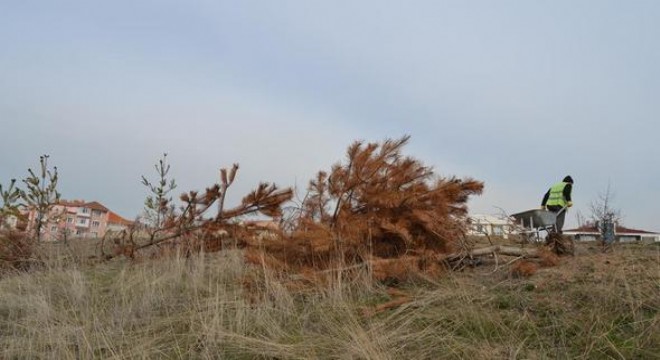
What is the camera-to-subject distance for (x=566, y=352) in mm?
2805

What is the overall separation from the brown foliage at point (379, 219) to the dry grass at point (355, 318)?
302 mm

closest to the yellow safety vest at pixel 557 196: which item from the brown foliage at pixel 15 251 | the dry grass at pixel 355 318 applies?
the dry grass at pixel 355 318

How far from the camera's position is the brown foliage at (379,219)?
182 inches

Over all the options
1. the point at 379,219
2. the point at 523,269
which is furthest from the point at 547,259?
the point at 379,219

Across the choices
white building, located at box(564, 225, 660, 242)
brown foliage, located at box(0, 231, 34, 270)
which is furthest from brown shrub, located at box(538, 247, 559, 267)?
brown foliage, located at box(0, 231, 34, 270)

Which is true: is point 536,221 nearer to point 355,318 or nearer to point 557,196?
point 557,196

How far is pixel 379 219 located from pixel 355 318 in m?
1.35

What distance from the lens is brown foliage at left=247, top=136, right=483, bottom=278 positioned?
4617 millimetres

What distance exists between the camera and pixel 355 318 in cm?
355

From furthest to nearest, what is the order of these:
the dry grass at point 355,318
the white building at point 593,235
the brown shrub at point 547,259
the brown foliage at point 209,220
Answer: the white building at point 593,235, the brown foliage at point 209,220, the brown shrub at point 547,259, the dry grass at point 355,318

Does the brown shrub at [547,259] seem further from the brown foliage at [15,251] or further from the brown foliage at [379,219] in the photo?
the brown foliage at [15,251]

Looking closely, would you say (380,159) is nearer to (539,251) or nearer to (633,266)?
(539,251)

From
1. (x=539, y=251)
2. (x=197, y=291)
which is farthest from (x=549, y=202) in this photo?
(x=197, y=291)

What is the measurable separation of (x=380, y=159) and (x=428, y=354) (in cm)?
243
